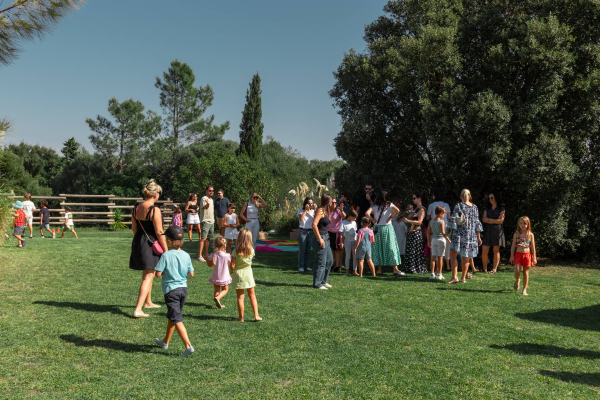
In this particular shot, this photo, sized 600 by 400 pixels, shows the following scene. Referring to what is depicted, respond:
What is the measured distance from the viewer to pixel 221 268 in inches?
235

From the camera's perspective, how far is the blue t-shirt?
Answer: 4547 mm

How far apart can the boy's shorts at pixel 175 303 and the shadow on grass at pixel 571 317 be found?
185 inches

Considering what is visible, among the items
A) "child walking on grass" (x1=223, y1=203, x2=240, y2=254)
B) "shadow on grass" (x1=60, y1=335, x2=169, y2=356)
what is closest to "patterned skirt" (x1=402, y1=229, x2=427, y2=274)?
"child walking on grass" (x1=223, y1=203, x2=240, y2=254)

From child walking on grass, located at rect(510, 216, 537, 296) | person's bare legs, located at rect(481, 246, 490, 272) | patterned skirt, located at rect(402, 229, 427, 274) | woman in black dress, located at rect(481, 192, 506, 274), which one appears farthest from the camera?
person's bare legs, located at rect(481, 246, 490, 272)

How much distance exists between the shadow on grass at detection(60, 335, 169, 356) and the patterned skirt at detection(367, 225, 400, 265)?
6010 mm

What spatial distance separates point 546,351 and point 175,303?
13.2 feet

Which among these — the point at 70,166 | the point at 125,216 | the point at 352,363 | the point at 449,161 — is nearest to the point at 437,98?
the point at 449,161

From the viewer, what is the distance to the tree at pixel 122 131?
1275 inches

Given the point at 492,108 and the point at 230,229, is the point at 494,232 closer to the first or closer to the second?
the point at 492,108

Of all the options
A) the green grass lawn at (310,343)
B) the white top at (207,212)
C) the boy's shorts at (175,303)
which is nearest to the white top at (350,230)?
the green grass lawn at (310,343)

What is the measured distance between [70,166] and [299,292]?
29594 millimetres

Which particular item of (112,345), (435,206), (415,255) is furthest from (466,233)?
(112,345)

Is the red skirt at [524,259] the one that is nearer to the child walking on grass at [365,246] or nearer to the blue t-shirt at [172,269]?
the child walking on grass at [365,246]

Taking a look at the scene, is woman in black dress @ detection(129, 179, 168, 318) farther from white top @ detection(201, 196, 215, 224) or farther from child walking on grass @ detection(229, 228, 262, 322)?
white top @ detection(201, 196, 215, 224)
